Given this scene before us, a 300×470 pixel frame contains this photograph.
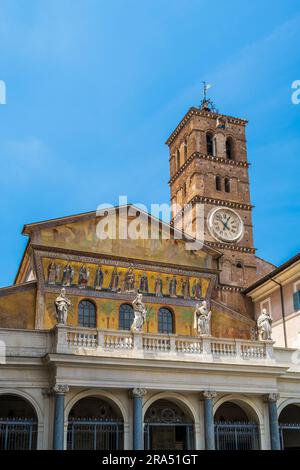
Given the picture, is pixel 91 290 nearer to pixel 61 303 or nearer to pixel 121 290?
pixel 121 290

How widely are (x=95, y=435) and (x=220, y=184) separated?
24060mm

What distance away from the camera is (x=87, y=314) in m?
27.1

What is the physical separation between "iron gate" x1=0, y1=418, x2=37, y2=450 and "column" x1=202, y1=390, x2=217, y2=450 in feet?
19.8

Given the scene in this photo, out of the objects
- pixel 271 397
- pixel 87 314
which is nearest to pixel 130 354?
pixel 87 314

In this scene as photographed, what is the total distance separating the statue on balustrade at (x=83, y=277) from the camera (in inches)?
1078

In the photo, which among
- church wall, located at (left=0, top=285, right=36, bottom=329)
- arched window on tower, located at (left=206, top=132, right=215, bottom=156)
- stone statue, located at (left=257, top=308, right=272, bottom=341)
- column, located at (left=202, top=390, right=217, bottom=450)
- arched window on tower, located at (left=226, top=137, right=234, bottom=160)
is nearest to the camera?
column, located at (left=202, top=390, right=217, bottom=450)

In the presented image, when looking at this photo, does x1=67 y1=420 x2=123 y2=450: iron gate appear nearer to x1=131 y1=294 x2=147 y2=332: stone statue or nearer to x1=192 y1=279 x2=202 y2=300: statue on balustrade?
x1=131 y1=294 x2=147 y2=332: stone statue

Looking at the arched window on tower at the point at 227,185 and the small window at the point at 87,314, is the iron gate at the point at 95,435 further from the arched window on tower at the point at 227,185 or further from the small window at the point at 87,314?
the arched window on tower at the point at 227,185

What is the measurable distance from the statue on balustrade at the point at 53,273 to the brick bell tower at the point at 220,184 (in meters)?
12.7

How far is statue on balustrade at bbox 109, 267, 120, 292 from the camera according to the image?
27.9 meters

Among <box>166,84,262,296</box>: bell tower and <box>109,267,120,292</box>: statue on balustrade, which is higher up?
<box>166,84,262,296</box>: bell tower

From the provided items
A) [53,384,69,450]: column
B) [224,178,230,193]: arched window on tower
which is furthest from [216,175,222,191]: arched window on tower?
[53,384,69,450]: column

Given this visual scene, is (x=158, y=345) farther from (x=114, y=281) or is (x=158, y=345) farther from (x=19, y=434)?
(x=19, y=434)

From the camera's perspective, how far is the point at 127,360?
2225cm
